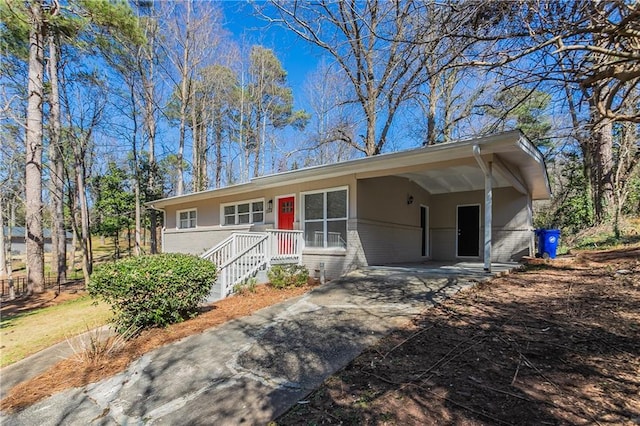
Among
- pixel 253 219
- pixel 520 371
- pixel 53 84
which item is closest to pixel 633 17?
pixel 520 371

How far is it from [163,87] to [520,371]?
20.7m

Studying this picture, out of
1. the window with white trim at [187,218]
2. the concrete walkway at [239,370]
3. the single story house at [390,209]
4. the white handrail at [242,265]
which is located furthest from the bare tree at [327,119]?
the concrete walkway at [239,370]

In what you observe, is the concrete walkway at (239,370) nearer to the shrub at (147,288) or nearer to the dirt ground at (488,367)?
the dirt ground at (488,367)

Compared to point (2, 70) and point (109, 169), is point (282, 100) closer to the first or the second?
point (109, 169)

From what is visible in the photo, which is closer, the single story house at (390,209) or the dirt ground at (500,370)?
the dirt ground at (500,370)

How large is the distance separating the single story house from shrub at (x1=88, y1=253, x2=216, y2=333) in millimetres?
1964

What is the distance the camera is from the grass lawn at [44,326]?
557cm

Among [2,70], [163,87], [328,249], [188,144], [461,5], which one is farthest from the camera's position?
[188,144]

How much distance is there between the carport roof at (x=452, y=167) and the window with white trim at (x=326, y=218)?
56 cm

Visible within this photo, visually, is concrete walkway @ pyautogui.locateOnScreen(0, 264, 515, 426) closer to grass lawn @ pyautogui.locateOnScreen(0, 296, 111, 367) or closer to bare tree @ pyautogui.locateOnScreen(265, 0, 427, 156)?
grass lawn @ pyautogui.locateOnScreen(0, 296, 111, 367)

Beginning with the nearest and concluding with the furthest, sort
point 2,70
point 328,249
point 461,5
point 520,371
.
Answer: point 520,371 < point 461,5 < point 328,249 < point 2,70

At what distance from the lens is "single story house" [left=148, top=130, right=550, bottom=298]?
6.79 meters

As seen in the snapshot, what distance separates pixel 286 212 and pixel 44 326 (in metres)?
6.40

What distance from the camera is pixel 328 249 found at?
28.3ft
